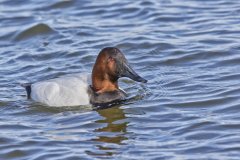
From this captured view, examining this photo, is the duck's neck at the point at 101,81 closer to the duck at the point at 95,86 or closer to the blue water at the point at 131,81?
the duck at the point at 95,86

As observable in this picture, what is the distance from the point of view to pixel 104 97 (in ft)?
36.4

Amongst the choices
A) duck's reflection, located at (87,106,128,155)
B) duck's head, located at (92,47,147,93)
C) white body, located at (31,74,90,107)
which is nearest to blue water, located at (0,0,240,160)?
duck's reflection, located at (87,106,128,155)

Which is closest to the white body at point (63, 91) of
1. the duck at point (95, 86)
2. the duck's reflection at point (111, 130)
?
the duck at point (95, 86)

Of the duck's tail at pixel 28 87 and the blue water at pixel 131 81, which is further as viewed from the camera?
the duck's tail at pixel 28 87

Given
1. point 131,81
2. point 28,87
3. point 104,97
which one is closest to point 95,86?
point 104,97

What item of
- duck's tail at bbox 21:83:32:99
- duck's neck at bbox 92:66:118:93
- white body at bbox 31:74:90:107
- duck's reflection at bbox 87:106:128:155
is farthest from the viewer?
duck's tail at bbox 21:83:32:99

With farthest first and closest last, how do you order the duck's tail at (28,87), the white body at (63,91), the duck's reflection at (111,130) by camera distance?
the duck's tail at (28,87) → the white body at (63,91) → the duck's reflection at (111,130)

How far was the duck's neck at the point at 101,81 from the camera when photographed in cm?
1120

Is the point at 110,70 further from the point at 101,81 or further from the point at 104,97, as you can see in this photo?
the point at 104,97

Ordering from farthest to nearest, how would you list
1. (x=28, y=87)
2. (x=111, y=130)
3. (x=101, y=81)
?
(x=28, y=87)
(x=101, y=81)
(x=111, y=130)

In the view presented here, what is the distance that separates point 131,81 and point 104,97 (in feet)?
4.53

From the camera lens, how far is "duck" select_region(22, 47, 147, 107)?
1100 centimetres

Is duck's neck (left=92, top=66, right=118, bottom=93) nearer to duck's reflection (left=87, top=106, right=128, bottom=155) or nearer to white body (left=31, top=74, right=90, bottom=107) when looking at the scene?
white body (left=31, top=74, right=90, bottom=107)

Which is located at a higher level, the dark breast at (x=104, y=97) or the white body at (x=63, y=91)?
the white body at (x=63, y=91)
